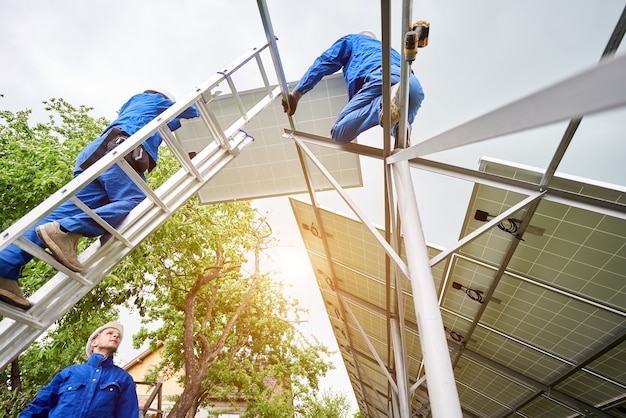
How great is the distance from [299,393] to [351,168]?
12150mm

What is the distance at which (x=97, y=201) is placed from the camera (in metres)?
2.57

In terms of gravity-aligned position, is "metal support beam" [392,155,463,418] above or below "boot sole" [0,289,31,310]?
above

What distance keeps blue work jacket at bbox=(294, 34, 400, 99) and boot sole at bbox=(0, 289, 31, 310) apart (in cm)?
305

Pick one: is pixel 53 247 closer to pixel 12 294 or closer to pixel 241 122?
pixel 12 294

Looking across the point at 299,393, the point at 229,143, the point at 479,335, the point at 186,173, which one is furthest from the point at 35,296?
the point at 299,393

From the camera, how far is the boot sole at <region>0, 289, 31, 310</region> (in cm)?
185

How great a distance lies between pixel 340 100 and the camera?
4.91 metres

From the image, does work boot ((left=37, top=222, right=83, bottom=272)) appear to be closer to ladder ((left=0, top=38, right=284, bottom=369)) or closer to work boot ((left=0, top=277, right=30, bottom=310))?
ladder ((left=0, top=38, right=284, bottom=369))

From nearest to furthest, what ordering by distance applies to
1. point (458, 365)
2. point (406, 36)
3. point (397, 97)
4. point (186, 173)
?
point (406, 36) → point (397, 97) → point (186, 173) → point (458, 365)

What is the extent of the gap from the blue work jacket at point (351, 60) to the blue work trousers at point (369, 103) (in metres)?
0.19

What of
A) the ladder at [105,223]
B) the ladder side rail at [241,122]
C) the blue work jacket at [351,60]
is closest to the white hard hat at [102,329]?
the ladder at [105,223]

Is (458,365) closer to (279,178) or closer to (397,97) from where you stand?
(279,178)

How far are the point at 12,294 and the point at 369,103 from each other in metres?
3.12

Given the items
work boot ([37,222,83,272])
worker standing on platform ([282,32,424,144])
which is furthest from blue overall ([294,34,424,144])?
work boot ([37,222,83,272])
